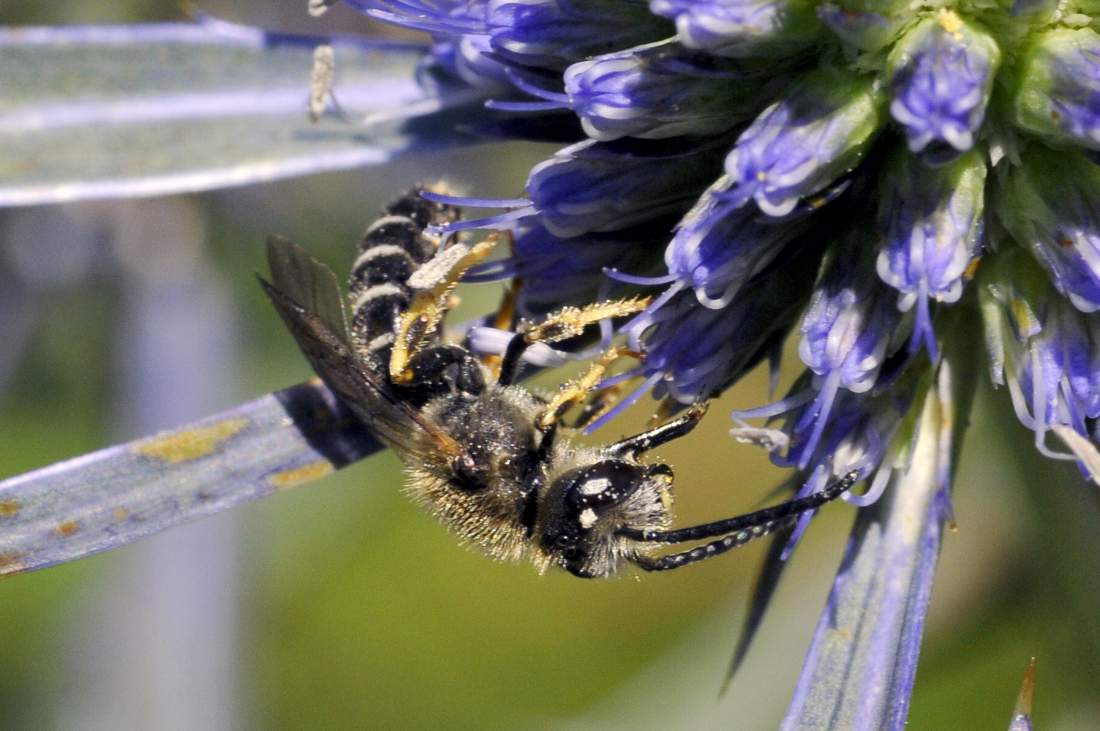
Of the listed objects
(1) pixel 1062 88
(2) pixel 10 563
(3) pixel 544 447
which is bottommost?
(2) pixel 10 563

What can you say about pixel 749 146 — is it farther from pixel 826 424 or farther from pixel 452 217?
pixel 452 217

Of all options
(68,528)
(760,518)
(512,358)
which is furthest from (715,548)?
(68,528)

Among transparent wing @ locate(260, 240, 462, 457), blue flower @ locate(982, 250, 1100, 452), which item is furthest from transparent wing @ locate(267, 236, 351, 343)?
blue flower @ locate(982, 250, 1100, 452)

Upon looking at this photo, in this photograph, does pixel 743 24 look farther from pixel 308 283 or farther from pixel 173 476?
pixel 173 476

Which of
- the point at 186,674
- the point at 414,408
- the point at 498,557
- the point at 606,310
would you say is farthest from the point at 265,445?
the point at 186,674

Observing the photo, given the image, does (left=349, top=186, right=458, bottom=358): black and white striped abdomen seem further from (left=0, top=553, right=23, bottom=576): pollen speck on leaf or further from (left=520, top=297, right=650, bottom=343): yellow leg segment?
(left=0, top=553, right=23, bottom=576): pollen speck on leaf

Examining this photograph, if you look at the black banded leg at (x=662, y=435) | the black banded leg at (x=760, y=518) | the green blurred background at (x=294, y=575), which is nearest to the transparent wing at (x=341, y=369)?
the black banded leg at (x=662, y=435)
